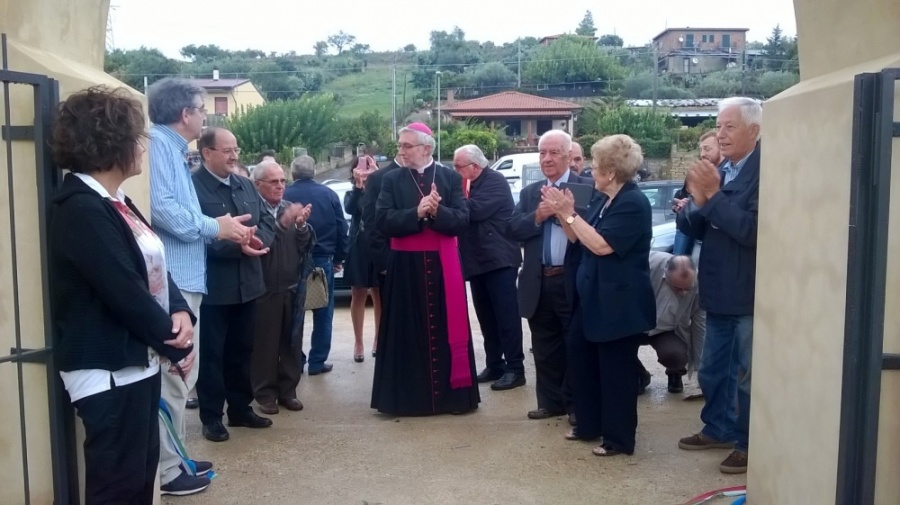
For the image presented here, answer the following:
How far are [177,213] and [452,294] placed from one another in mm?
2141

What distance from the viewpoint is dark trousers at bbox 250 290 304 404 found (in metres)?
6.20

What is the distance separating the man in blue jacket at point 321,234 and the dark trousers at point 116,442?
4066 millimetres

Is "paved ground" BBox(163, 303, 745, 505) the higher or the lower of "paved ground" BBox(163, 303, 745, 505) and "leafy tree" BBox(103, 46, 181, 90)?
the lower

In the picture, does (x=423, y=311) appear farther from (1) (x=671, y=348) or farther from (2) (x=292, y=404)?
(1) (x=671, y=348)

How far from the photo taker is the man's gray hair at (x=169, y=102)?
4.82 meters

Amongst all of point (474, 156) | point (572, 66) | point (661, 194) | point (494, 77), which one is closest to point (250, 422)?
point (474, 156)

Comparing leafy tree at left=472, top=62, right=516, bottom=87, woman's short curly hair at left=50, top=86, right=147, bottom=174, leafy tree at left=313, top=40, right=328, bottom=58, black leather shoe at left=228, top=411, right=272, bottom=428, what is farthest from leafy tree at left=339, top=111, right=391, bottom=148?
leafy tree at left=313, top=40, right=328, bottom=58

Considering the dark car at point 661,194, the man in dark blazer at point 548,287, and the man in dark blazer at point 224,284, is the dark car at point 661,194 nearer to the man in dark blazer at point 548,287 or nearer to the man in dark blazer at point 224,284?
the man in dark blazer at point 548,287

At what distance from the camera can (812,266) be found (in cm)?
352

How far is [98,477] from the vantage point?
3.15 metres

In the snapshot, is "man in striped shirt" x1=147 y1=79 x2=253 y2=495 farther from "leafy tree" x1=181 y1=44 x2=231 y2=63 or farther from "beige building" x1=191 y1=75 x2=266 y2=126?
"leafy tree" x1=181 y1=44 x2=231 y2=63

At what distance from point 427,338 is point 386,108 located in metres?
78.4

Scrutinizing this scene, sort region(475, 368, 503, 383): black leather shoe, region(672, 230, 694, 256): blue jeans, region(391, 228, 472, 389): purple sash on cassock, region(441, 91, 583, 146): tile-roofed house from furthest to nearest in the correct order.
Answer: region(441, 91, 583, 146): tile-roofed house, region(475, 368, 503, 383): black leather shoe, region(672, 230, 694, 256): blue jeans, region(391, 228, 472, 389): purple sash on cassock

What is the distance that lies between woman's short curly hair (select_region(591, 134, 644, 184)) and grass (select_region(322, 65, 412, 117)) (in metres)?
73.0
